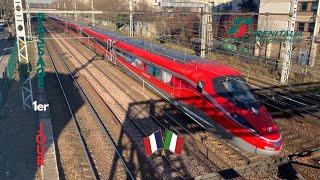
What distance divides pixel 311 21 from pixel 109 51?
23.5m

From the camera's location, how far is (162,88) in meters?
16.0

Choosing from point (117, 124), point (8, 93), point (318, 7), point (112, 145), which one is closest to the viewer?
point (112, 145)

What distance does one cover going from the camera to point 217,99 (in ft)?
37.4

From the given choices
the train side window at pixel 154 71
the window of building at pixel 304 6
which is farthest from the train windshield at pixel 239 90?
the window of building at pixel 304 6

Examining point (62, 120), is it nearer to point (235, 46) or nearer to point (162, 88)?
point (162, 88)

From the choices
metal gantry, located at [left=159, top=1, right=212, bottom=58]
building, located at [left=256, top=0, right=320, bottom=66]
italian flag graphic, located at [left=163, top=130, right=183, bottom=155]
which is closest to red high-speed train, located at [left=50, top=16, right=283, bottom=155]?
italian flag graphic, located at [left=163, top=130, right=183, bottom=155]

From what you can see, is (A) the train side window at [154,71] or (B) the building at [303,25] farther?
(B) the building at [303,25]

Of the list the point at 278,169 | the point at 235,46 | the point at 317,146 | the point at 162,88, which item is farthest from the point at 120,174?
the point at 235,46

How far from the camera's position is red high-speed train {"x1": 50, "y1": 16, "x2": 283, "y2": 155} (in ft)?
34.1

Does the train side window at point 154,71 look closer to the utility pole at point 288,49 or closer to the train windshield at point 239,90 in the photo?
the train windshield at point 239,90

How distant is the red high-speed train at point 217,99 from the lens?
1041 cm

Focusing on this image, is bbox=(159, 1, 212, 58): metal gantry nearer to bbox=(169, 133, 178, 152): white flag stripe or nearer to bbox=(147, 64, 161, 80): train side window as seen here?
bbox=(147, 64, 161, 80): train side window

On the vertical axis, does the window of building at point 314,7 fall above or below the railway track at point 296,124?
above

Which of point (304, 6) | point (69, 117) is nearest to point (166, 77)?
point (69, 117)
